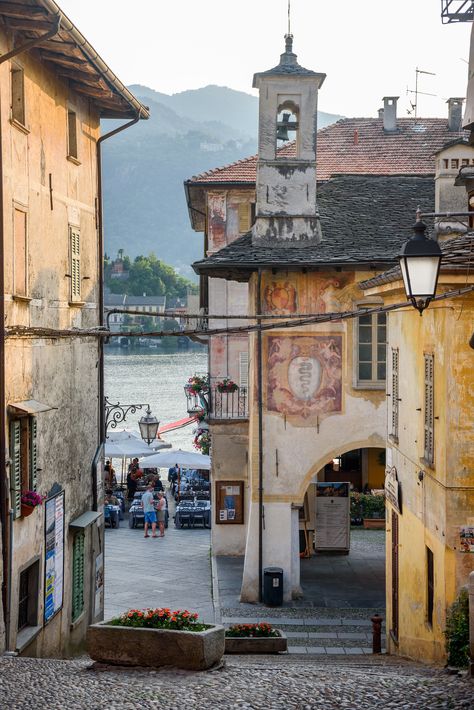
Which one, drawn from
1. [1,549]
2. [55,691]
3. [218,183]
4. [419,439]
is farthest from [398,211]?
[55,691]

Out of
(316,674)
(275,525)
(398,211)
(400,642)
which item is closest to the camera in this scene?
(316,674)

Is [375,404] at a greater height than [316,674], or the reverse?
[375,404]

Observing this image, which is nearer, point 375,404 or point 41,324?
point 41,324

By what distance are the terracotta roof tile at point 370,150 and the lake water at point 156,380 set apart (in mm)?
33961

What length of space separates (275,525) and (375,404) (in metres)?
3.19

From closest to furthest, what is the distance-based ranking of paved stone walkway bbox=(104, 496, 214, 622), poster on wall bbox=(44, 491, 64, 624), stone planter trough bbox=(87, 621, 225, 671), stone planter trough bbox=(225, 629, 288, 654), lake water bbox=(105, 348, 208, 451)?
stone planter trough bbox=(87, 621, 225, 671) → stone planter trough bbox=(225, 629, 288, 654) → poster on wall bbox=(44, 491, 64, 624) → paved stone walkway bbox=(104, 496, 214, 622) → lake water bbox=(105, 348, 208, 451)

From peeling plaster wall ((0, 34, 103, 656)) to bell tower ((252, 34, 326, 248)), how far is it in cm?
400

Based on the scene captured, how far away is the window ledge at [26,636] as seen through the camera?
14.2 metres

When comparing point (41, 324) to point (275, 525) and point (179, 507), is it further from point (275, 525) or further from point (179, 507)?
point (179, 507)

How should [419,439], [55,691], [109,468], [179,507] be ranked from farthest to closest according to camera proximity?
[109,468]
[179,507]
[419,439]
[55,691]

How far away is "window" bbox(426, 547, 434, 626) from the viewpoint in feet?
48.0

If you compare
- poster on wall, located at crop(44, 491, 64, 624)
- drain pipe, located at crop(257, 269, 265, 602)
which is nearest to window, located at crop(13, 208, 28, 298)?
poster on wall, located at crop(44, 491, 64, 624)

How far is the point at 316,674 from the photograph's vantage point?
11.1 m

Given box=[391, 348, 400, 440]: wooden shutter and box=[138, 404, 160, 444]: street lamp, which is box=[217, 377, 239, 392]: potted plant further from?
box=[391, 348, 400, 440]: wooden shutter
